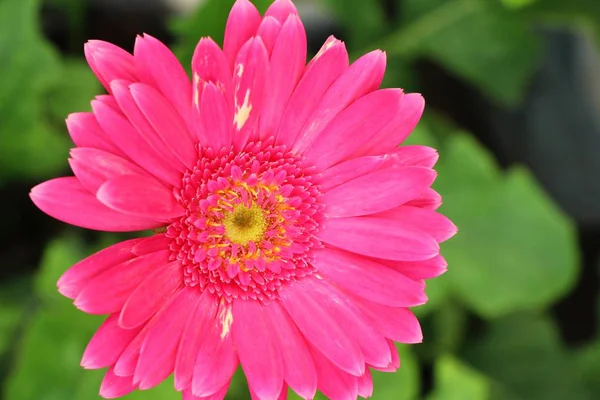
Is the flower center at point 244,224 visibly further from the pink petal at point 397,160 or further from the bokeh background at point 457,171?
the bokeh background at point 457,171

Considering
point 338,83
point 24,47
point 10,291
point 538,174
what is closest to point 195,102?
point 338,83

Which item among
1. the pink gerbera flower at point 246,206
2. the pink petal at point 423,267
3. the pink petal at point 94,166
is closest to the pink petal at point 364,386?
the pink gerbera flower at point 246,206

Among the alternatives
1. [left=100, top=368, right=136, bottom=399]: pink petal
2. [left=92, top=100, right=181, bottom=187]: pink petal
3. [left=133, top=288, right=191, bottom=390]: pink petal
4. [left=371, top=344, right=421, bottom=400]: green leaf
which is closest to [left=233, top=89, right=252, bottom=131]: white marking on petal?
[left=92, top=100, right=181, bottom=187]: pink petal

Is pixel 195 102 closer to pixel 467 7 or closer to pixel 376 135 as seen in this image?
pixel 376 135

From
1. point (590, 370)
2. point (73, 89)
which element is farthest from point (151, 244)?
point (590, 370)

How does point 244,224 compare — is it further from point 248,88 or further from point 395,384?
point 395,384

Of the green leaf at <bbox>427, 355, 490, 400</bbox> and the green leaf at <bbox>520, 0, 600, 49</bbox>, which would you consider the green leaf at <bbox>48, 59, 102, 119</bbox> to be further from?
the green leaf at <bbox>520, 0, 600, 49</bbox>
